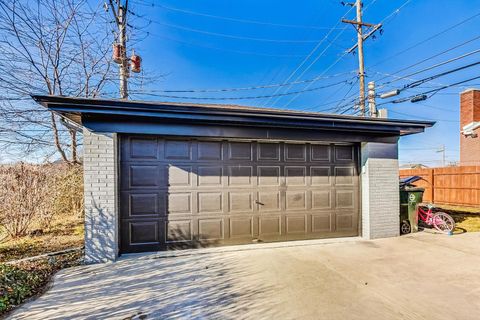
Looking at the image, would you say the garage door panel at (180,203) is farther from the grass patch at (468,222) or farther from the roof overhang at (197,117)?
the grass patch at (468,222)

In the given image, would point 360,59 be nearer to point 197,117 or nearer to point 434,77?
point 434,77

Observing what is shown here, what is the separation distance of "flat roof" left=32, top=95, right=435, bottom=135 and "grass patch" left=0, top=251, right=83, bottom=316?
2496 mm

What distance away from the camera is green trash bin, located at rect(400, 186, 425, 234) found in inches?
239

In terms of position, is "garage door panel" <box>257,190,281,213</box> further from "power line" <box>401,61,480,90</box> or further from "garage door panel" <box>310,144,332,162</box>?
"power line" <box>401,61,480,90</box>

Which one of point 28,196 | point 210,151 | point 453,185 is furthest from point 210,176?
point 453,185

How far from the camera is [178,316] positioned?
102 inches

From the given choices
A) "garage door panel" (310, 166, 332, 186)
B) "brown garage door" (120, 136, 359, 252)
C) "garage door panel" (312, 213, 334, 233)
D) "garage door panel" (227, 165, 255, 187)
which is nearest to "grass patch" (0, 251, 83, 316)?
"brown garage door" (120, 136, 359, 252)

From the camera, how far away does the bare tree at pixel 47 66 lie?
244 inches

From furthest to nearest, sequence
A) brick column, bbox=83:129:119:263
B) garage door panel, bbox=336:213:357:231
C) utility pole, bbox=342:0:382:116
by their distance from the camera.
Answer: utility pole, bbox=342:0:382:116, garage door panel, bbox=336:213:357:231, brick column, bbox=83:129:119:263

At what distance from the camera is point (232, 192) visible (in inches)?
200

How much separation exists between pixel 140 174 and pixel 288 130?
3.16 metres

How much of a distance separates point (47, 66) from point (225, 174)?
633 centimetres

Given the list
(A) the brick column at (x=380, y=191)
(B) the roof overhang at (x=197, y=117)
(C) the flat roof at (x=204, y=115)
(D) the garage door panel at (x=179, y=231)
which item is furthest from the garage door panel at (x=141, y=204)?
(A) the brick column at (x=380, y=191)

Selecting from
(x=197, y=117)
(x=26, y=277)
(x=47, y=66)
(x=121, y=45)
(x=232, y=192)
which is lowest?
(x=26, y=277)
